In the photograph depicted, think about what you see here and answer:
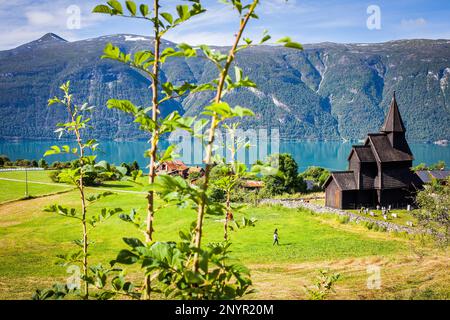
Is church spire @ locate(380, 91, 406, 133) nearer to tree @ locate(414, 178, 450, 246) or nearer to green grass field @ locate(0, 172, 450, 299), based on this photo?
green grass field @ locate(0, 172, 450, 299)

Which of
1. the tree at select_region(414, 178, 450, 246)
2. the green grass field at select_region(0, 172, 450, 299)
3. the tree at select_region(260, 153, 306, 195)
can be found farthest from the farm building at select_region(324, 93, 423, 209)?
the tree at select_region(414, 178, 450, 246)

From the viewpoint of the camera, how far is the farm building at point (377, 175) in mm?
35938

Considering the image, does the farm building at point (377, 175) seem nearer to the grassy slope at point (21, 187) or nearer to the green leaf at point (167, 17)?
the grassy slope at point (21, 187)

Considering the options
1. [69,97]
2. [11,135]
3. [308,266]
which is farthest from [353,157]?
[11,135]

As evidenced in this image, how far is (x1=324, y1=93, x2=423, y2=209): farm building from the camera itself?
35938 millimetres

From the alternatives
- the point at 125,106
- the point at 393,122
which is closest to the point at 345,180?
the point at 393,122

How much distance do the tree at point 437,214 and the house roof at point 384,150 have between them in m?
18.1

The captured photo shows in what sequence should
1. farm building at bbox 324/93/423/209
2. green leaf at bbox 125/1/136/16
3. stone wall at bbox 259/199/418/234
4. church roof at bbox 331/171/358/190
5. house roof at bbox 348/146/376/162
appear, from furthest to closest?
house roof at bbox 348/146/376/162 < farm building at bbox 324/93/423/209 < church roof at bbox 331/171/358/190 < stone wall at bbox 259/199/418/234 < green leaf at bbox 125/1/136/16

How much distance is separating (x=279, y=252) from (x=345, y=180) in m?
16.9

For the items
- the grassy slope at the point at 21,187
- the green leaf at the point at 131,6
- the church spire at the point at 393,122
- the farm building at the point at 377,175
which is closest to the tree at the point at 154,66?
the green leaf at the point at 131,6

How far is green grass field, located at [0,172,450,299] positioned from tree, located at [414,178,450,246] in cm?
108

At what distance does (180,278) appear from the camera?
2.31 meters

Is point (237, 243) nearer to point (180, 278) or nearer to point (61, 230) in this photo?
point (61, 230)
